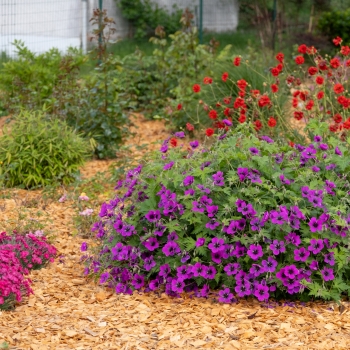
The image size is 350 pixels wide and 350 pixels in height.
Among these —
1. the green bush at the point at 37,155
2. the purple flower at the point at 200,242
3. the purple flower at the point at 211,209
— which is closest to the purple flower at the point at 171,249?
the purple flower at the point at 200,242

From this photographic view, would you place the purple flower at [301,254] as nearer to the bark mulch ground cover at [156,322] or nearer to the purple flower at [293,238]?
the purple flower at [293,238]

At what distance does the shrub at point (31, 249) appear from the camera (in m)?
4.17

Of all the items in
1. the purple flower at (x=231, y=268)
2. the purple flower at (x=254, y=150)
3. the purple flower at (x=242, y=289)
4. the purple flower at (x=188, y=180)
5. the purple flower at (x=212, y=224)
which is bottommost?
the purple flower at (x=242, y=289)

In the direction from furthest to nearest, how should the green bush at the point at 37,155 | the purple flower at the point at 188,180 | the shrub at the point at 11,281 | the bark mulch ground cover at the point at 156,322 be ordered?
the green bush at the point at 37,155 → the purple flower at the point at 188,180 → the shrub at the point at 11,281 → the bark mulch ground cover at the point at 156,322

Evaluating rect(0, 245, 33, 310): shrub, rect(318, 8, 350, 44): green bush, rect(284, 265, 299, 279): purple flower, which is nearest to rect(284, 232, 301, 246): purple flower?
rect(284, 265, 299, 279): purple flower

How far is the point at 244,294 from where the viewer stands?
3611 millimetres

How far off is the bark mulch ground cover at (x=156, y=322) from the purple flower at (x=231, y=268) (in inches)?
7.4

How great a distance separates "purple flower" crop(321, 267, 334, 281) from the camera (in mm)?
3590

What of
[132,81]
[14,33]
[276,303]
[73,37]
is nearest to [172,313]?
[276,303]

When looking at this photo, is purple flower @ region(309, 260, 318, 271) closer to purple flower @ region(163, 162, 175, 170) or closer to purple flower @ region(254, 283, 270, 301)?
purple flower @ region(254, 283, 270, 301)

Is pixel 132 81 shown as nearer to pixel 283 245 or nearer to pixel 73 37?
pixel 73 37

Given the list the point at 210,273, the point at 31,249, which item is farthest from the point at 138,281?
the point at 31,249

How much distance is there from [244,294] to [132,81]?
18.7ft

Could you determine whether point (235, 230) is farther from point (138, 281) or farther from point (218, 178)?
point (138, 281)
